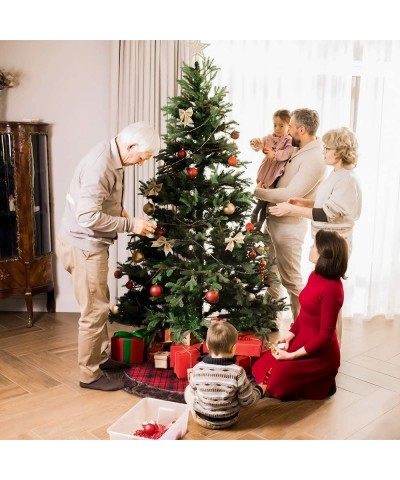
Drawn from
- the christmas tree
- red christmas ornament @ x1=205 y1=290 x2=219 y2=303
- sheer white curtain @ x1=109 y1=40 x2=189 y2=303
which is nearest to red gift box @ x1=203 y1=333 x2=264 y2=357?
the christmas tree

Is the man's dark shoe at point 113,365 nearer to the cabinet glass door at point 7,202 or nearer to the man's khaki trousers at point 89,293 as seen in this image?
the man's khaki trousers at point 89,293

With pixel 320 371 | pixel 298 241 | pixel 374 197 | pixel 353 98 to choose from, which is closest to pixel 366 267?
pixel 374 197

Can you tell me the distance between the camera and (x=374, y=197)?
4324mm

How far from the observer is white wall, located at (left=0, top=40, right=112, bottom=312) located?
4094mm

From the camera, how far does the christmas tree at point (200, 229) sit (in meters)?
3.21

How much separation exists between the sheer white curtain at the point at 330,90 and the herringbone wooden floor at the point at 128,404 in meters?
1.14

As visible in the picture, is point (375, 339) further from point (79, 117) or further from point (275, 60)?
point (79, 117)

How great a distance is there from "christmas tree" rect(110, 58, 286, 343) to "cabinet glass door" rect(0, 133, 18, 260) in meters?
1.06

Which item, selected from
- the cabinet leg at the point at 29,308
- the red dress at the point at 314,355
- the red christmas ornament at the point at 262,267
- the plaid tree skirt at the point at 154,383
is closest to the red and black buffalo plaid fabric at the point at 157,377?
the plaid tree skirt at the point at 154,383

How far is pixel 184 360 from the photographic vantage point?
3.21 meters

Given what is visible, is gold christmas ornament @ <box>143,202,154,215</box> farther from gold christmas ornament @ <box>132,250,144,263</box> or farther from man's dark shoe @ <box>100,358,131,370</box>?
man's dark shoe @ <box>100,358,131,370</box>

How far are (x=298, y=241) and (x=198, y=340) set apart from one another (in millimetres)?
975

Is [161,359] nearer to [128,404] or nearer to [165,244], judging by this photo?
[128,404]
